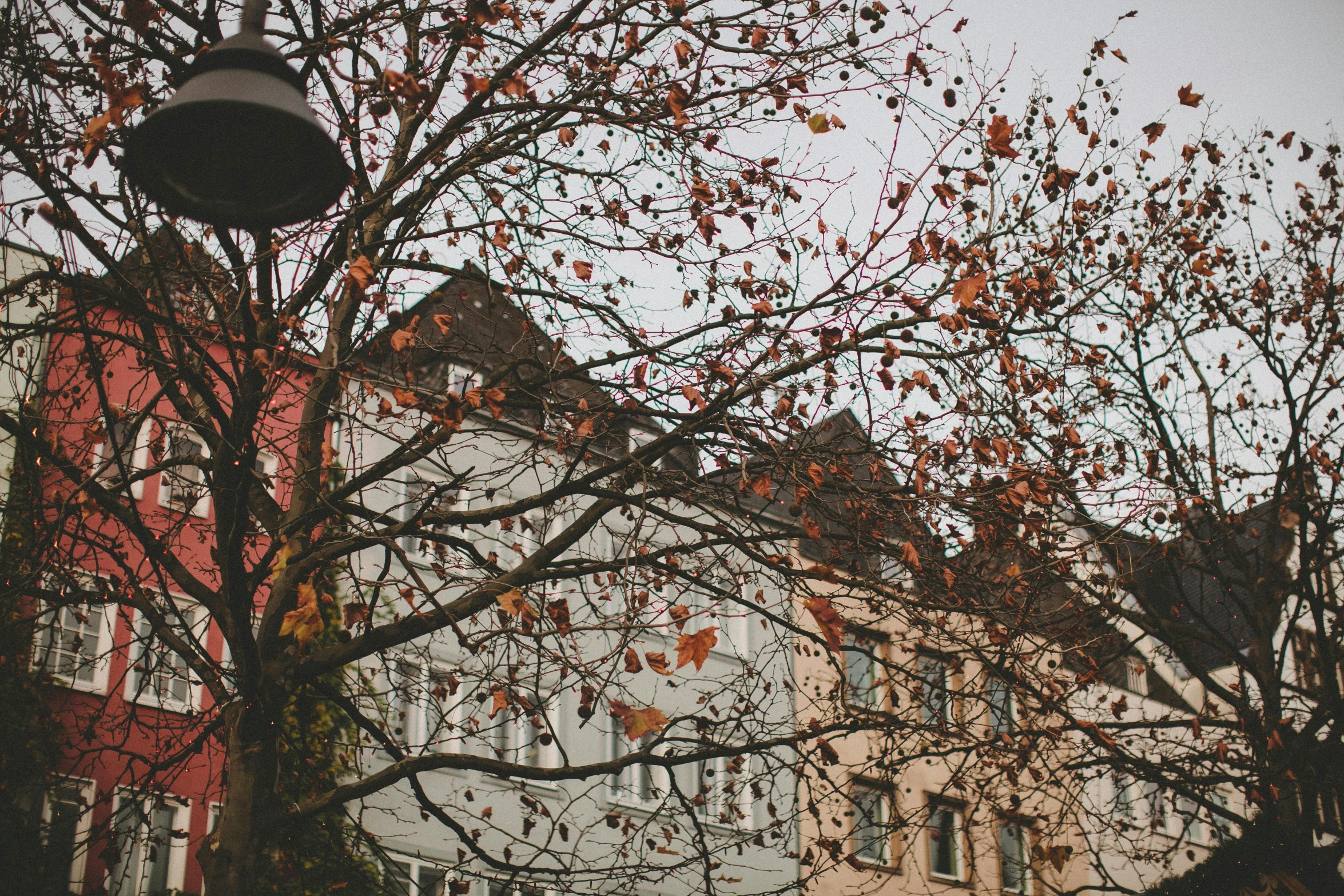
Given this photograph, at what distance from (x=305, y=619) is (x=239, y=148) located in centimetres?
223

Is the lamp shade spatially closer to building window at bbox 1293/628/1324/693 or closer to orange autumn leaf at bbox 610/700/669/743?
orange autumn leaf at bbox 610/700/669/743

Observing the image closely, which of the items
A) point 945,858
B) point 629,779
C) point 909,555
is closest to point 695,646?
point 909,555

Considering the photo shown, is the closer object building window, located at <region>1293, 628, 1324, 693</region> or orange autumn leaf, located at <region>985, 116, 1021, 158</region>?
orange autumn leaf, located at <region>985, 116, 1021, 158</region>

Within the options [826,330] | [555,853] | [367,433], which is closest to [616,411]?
[826,330]

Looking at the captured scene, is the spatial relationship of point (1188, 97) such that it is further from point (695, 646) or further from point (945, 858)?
point (945, 858)

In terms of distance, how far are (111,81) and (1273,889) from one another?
32.2ft

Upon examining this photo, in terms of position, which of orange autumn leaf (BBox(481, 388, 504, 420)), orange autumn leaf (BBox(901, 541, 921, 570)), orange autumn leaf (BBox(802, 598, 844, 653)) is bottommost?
orange autumn leaf (BBox(802, 598, 844, 653))

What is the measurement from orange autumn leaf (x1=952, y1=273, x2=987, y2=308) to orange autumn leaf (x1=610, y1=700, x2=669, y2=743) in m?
2.65

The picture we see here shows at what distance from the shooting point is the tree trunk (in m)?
6.48

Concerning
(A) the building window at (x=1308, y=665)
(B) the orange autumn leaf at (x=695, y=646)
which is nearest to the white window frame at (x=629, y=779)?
(A) the building window at (x=1308, y=665)

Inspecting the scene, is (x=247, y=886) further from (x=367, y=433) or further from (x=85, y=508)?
(x=367, y=433)

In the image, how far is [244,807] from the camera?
22.0ft

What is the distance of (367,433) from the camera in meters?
17.5

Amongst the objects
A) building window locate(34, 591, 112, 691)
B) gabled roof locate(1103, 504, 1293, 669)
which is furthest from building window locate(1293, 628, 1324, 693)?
building window locate(34, 591, 112, 691)
